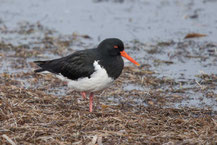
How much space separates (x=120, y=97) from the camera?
6.77 metres

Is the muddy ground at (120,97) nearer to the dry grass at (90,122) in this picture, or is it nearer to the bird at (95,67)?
the dry grass at (90,122)

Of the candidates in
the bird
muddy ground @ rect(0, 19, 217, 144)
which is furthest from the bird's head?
muddy ground @ rect(0, 19, 217, 144)

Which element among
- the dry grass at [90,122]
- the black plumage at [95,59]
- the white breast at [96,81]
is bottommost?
the dry grass at [90,122]

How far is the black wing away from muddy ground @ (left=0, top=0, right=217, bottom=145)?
45 cm

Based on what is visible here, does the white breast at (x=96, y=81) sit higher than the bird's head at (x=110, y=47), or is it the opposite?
the bird's head at (x=110, y=47)

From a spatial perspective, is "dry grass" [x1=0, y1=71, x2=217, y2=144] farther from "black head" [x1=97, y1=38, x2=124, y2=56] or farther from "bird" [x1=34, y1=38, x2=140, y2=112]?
"black head" [x1=97, y1=38, x2=124, y2=56]

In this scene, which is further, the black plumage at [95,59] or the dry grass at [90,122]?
the black plumage at [95,59]

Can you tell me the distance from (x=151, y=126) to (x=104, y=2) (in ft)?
34.4

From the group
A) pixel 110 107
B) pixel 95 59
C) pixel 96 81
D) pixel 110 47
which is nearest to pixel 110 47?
pixel 110 47

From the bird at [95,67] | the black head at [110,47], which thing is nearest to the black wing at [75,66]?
the bird at [95,67]

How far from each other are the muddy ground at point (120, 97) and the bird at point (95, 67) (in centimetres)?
38

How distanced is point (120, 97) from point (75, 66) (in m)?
A: 1.12

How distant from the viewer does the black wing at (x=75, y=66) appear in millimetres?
5863

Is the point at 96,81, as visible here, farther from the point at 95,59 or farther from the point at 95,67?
the point at 95,59
